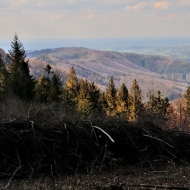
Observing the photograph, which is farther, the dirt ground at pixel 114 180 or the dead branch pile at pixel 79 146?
the dead branch pile at pixel 79 146

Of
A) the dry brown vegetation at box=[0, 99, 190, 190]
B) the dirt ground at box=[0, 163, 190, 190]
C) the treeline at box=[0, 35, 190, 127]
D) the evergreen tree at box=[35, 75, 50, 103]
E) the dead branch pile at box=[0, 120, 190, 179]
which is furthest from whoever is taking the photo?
the evergreen tree at box=[35, 75, 50, 103]

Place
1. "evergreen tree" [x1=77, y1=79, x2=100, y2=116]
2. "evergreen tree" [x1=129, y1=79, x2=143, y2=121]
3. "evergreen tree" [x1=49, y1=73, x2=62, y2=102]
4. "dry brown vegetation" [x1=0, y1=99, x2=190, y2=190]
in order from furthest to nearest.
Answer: "evergreen tree" [x1=129, y1=79, x2=143, y2=121], "evergreen tree" [x1=77, y1=79, x2=100, y2=116], "evergreen tree" [x1=49, y1=73, x2=62, y2=102], "dry brown vegetation" [x1=0, y1=99, x2=190, y2=190]

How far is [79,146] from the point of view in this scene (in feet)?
36.3

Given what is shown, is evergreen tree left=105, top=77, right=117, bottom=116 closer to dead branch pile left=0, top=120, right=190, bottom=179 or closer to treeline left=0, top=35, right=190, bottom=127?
treeline left=0, top=35, right=190, bottom=127

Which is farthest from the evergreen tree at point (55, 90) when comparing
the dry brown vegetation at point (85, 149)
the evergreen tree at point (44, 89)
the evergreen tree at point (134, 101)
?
the dry brown vegetation at point (85, 149)

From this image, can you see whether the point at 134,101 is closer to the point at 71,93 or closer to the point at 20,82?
the point at 71,93

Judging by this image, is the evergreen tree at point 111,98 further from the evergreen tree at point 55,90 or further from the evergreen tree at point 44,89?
the evergreen tree at point 44,89

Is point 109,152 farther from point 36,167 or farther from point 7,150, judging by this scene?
point 7,150

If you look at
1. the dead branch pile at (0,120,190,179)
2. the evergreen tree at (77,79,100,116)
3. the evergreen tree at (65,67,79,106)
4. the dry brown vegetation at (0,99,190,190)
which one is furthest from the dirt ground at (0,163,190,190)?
the evergreen tree at (65,67,79,106)

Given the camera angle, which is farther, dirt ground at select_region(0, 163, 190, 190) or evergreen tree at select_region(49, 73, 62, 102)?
evergreen tree at select_region(49, 73, 62, 102)

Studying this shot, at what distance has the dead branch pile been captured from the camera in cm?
1030

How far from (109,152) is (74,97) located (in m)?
32.5

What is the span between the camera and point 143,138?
1195 centimetres

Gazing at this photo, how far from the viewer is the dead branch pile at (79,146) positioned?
10297 mm
